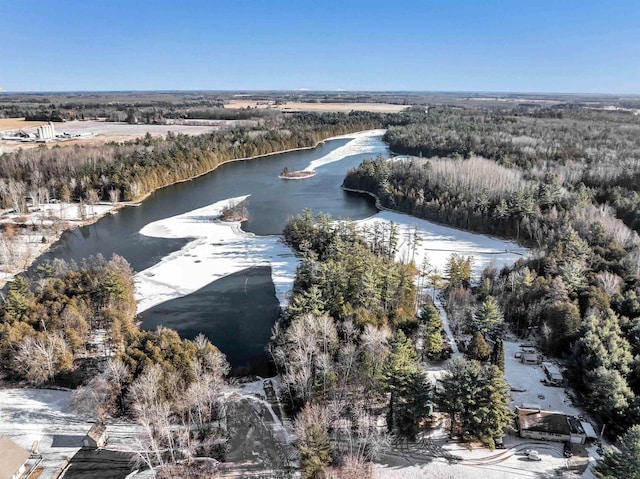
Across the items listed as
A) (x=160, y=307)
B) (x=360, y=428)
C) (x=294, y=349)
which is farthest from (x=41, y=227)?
(x=360, y=428)

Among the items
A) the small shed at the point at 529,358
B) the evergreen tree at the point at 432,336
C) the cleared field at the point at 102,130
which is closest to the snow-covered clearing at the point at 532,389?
the small shed at the point at 529,358

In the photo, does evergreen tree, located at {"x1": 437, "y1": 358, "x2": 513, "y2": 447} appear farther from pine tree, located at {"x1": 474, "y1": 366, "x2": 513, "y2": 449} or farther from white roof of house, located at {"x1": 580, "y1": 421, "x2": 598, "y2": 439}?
white roof of house, located at {"x1": 580, "y1": 421, "x2": 598, "y2": 439}

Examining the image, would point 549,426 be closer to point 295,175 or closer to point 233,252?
point 233,252

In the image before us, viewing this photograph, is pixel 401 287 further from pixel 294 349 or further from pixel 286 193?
pixel 286 193

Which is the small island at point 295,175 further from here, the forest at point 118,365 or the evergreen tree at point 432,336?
the evergreen tree at point 432,336

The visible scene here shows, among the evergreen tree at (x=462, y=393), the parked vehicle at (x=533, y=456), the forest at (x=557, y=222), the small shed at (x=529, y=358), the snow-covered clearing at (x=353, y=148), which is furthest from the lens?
the snow-covered clearing at (x=353, y=148)

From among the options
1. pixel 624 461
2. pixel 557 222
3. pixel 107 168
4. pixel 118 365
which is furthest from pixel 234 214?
pixel 624 461

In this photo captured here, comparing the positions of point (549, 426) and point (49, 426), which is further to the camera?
point (49, 426)

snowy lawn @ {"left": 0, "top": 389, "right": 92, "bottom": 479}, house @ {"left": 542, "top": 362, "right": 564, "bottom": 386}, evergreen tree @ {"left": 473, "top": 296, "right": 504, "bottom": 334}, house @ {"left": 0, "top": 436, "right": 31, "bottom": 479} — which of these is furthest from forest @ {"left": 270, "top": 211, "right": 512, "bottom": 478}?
house @ {"left": 0, "top": 436, "right": 31, "bottom": 479}
